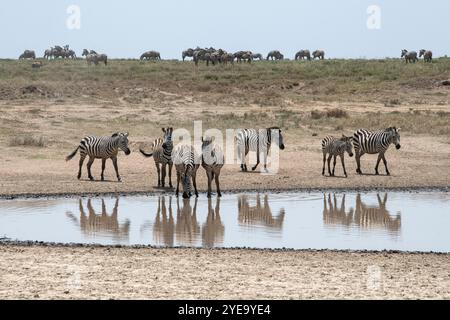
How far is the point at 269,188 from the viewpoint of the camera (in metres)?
20.6

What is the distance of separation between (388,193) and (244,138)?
5047mm

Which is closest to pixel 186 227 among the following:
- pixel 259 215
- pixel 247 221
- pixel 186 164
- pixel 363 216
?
pixel 247 221

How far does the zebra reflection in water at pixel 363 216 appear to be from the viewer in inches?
633

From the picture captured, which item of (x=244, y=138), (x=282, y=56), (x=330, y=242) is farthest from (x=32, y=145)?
(x=282, y=56)

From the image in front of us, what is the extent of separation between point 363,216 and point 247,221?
2254 mm

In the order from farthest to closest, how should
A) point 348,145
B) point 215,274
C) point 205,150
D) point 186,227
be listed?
1. point 348,145
2. point 205,150
3. point 186,227
4. point 215,274

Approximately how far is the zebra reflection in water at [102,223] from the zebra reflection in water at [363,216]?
3600 mm

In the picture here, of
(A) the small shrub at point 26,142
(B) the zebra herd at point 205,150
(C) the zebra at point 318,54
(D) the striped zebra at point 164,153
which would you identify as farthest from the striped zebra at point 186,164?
(C) the zebra at point 318,54

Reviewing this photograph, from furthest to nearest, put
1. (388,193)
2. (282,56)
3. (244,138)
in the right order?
(282,56) < (244,138) < (388,193)

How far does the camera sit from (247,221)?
53.4ft

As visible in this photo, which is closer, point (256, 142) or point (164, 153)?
point (164, 153)

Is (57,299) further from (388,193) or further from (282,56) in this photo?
(282,56)

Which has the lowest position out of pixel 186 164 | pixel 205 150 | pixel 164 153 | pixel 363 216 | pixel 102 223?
pixel 363 216

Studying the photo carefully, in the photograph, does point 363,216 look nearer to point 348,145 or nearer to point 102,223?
point 102,223
